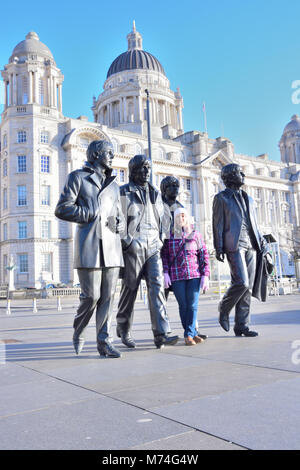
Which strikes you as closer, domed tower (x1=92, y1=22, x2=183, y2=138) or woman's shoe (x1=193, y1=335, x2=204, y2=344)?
woman's shoe (x1=193, y1=335, x2=204, y2=344)

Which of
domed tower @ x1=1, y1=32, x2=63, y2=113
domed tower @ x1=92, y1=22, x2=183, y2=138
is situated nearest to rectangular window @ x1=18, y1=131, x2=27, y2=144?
domed tower @ x1=1, y1=32, x2=63, y2=113

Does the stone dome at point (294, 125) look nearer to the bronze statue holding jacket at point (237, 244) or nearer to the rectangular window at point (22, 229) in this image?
the rectangular window at point (22, 229)

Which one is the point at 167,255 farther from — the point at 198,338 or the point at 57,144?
the point at 57,144

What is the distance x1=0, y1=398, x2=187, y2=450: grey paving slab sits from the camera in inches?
76.5

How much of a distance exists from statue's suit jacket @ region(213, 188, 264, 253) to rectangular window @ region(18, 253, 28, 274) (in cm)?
3759

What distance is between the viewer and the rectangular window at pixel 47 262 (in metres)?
41.8

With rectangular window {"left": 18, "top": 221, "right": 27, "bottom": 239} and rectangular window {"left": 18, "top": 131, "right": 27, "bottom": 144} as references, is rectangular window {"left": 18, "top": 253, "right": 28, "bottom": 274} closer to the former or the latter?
rectangular window {"left": 18, "top": 221, "right": 27, "bottom": 239}

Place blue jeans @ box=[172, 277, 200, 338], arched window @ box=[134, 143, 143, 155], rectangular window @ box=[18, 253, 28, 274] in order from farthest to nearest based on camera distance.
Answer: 1. arched window @ box=[134, 143, 143, 155]
2. rectangular window @ box=[18, 253, 28, 274]
3. blue jeans @ box=[172, 277, 200, 338]

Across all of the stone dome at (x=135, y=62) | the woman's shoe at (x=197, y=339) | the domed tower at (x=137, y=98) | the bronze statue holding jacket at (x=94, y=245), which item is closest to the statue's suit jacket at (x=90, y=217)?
the bronze statue holding jacket at (x=94, y=245)

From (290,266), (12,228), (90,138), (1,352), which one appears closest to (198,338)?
(1,352)

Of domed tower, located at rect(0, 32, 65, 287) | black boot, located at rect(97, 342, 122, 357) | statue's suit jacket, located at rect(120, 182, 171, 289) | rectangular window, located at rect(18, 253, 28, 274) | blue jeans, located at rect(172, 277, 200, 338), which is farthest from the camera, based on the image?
domed tower, located at rect(0, 32, 65, 287)

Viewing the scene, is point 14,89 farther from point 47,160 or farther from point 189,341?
point 189,341

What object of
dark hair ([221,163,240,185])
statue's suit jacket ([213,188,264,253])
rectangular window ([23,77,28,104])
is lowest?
statue's suit jacket ([213,188,264,253])

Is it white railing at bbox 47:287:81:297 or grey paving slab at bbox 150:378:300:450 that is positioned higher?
white railing at bbox 47:287:81:297
